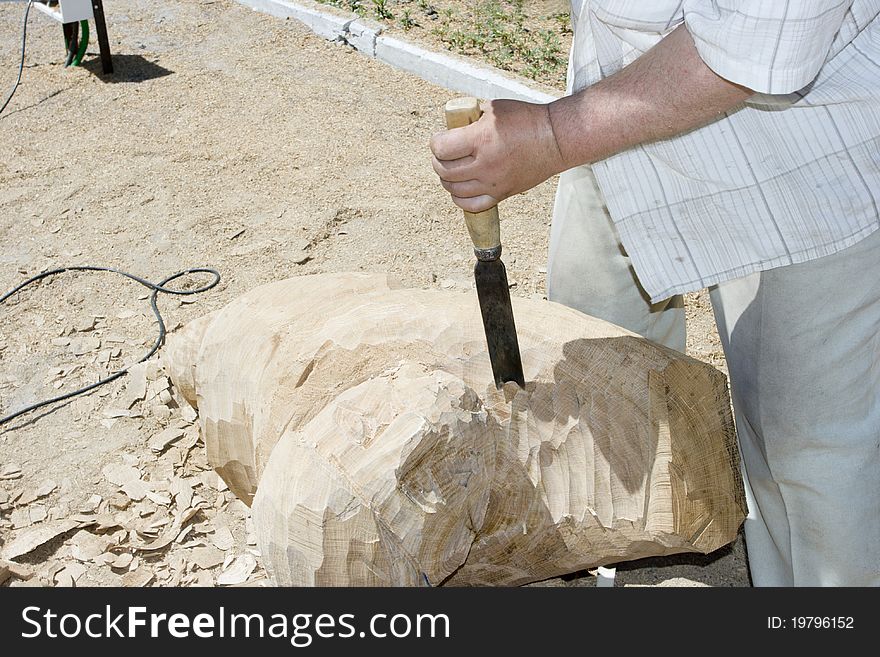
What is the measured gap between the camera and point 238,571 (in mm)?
2379

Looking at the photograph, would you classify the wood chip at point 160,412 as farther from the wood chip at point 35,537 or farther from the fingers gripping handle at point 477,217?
the fingers gripping handle at point 477,217

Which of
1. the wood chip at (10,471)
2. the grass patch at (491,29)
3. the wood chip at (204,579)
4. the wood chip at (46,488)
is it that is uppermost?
the grass patch at (491,29)

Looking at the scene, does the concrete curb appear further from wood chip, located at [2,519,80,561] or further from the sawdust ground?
wood chip, located at [2,519,80,561]

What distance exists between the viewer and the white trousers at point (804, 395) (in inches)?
70.5

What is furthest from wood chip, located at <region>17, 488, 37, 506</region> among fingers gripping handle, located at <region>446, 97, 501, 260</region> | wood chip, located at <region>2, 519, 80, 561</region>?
fingers gripping handle, located at <region>446, 97, 501, 260</region>

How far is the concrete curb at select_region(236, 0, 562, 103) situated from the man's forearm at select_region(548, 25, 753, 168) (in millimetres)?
2980

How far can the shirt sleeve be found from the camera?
4.50ft

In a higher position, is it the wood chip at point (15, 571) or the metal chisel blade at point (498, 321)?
the metal chisel blade at point (498, 321)

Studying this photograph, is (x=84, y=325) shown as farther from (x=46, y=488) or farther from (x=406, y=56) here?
(x=406, y=56)

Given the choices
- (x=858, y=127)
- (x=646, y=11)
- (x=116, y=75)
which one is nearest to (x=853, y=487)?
(x=858, y=127)

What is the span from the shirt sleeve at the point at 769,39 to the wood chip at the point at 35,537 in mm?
2126

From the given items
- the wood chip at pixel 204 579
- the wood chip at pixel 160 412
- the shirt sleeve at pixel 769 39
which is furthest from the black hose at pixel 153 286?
the shirt sleeve at pixel 769 39

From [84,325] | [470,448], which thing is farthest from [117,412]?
[470,448]

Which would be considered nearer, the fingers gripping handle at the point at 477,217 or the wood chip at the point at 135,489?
the fingers gripping handle at the point at 477,217
